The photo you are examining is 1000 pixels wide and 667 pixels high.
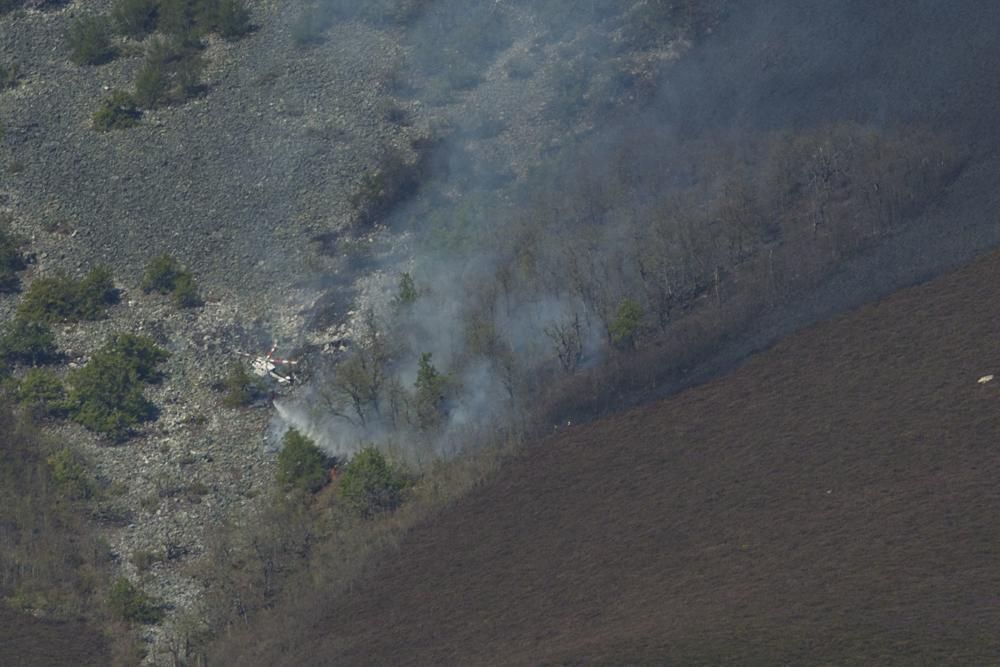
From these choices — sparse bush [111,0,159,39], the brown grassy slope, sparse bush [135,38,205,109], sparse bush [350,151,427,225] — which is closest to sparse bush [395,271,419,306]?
sparse bush [350,151,427,225]

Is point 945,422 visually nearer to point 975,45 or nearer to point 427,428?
point 427,428

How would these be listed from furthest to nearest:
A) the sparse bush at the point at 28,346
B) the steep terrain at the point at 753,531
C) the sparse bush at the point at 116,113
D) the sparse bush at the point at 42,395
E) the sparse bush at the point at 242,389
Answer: the sparse bush at the point at 116,113
the sparse bush at the point at 28,346
the sparse bush at the point at 242,389
the sparse bush at the point at 42,395
the steep terrain at the point at 753,531

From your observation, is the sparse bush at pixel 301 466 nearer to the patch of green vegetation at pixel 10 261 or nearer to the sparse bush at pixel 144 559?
the sparse bush at pixel 144 559

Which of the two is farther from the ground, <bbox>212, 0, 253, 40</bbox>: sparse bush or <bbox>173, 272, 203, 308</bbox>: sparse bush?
<bbox>212, 0, 253, 40</bbox>: sparse bush

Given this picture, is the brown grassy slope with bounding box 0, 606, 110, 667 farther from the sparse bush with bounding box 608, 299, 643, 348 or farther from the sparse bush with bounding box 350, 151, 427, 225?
the sparse bush with bounding box 350, 151, 427, 225

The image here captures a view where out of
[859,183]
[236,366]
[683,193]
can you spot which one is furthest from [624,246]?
[236,366]

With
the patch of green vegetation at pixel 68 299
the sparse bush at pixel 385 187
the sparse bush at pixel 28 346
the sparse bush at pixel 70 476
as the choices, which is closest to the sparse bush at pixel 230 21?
the sparse bush at pixel 385 187
